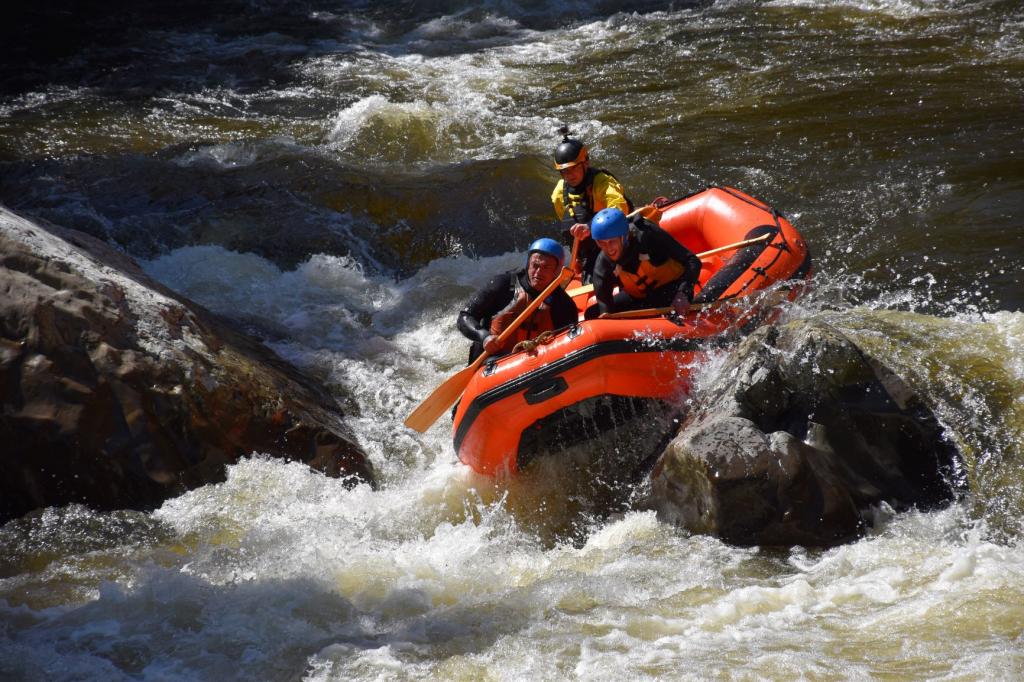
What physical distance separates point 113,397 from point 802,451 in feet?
9.96

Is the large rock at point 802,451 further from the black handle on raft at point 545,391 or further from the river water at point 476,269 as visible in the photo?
the black handle on raft at point 545,391

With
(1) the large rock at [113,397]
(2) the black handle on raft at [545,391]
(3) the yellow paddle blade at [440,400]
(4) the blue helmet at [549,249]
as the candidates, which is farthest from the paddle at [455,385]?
(2) the black handle on raft at [545,391]

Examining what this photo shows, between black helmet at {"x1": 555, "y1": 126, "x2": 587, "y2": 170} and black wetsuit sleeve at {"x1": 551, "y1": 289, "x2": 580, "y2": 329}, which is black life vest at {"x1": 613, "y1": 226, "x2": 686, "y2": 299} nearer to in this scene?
black wetsuit sleeve at {"x1": 551, "y1": 289, "x2": 580, "y2": 329}

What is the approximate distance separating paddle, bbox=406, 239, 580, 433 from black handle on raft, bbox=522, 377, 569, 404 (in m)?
0.58

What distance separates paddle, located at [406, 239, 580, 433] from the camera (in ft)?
16.9

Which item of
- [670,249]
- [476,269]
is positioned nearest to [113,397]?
[670,249]

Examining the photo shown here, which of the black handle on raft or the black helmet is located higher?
the black helmet

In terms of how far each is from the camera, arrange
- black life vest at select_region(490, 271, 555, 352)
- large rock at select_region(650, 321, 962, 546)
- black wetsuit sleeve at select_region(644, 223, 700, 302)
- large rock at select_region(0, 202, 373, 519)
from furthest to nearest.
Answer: black life vest at select_region(490, 271, 555, 352) < black wetsuit sleeve at select_region(644, 223, 700, 302) < large rock at select_region(0, 202, 373, 519) < large rock at select_region(650, 321, 962, 546)

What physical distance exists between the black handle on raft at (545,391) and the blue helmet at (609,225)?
90cm

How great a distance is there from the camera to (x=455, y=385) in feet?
16.9

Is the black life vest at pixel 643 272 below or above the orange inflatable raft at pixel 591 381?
above

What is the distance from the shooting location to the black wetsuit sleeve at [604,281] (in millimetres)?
5238

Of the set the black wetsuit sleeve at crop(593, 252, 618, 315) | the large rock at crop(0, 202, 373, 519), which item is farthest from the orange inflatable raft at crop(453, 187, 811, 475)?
the large rock at crop(0, 202, 373, 519)

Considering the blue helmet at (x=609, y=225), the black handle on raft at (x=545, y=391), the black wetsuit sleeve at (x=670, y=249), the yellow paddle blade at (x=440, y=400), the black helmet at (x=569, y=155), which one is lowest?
the yellow paddle blade at (x=440, y=400)
